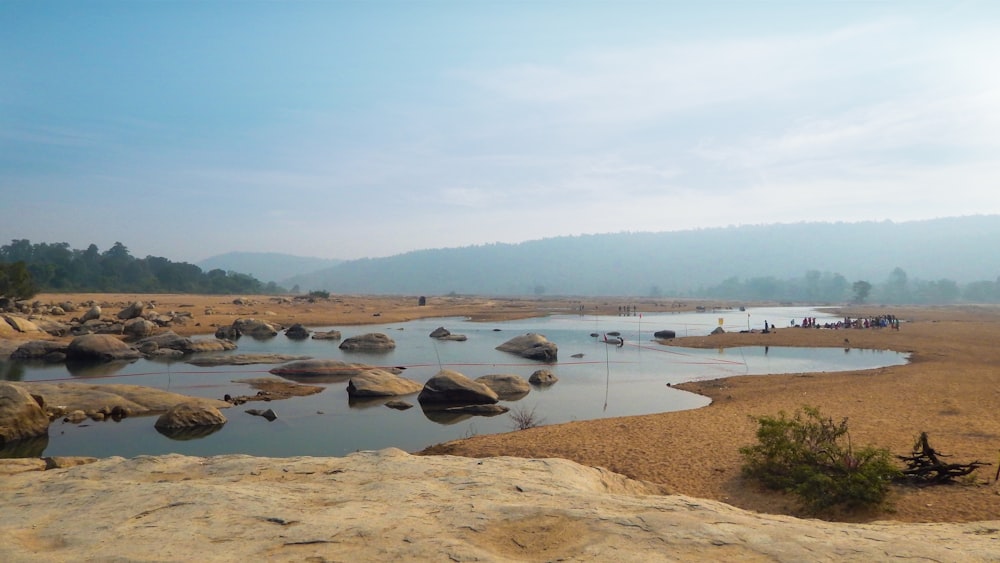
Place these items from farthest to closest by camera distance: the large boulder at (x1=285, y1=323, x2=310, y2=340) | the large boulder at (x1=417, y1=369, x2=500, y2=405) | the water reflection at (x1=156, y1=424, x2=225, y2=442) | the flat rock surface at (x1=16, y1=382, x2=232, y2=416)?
the large boulder at (x1=285, y1=323, x2=310, y2=340) < the large boulder at (x1=417, y1=369, x2=500, y2=405) < the flat rock surface at (x1=16, y1=382, x2=232, y2=416) < the water reflection at (x1=156, y1=424, x2=225, y2=442)

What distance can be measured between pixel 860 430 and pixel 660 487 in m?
8.81

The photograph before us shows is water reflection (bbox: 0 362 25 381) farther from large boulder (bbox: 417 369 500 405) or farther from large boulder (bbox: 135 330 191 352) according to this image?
large boulder (bbox: 417 369 500 405)

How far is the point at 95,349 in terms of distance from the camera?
29922 millimetres

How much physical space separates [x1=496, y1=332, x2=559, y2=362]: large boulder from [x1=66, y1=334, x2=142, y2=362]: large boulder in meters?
22.8

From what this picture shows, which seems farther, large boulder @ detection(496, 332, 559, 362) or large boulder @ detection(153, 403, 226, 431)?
large boulder @ detection(496, 332, 559, 362)

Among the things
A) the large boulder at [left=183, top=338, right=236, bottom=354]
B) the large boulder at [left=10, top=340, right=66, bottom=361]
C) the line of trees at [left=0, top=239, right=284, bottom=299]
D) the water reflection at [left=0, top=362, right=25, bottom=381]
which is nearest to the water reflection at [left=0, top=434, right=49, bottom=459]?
the water reflection at [left=0, top=362, right=25, bottom=381]

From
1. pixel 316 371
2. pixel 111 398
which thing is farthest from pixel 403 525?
pixel 316 371

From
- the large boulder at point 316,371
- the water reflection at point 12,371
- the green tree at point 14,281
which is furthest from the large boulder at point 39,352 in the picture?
the green tree at point 14,281

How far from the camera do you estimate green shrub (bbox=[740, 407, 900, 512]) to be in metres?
9.23

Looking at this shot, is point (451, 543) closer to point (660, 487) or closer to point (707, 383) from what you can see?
point (660, 487)

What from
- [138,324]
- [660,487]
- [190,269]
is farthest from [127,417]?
[190,269]

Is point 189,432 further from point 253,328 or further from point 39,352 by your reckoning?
point 253,328

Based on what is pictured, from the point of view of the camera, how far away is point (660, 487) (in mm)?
10086

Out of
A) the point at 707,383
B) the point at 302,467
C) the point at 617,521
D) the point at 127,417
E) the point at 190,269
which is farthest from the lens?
the point at 190,269
